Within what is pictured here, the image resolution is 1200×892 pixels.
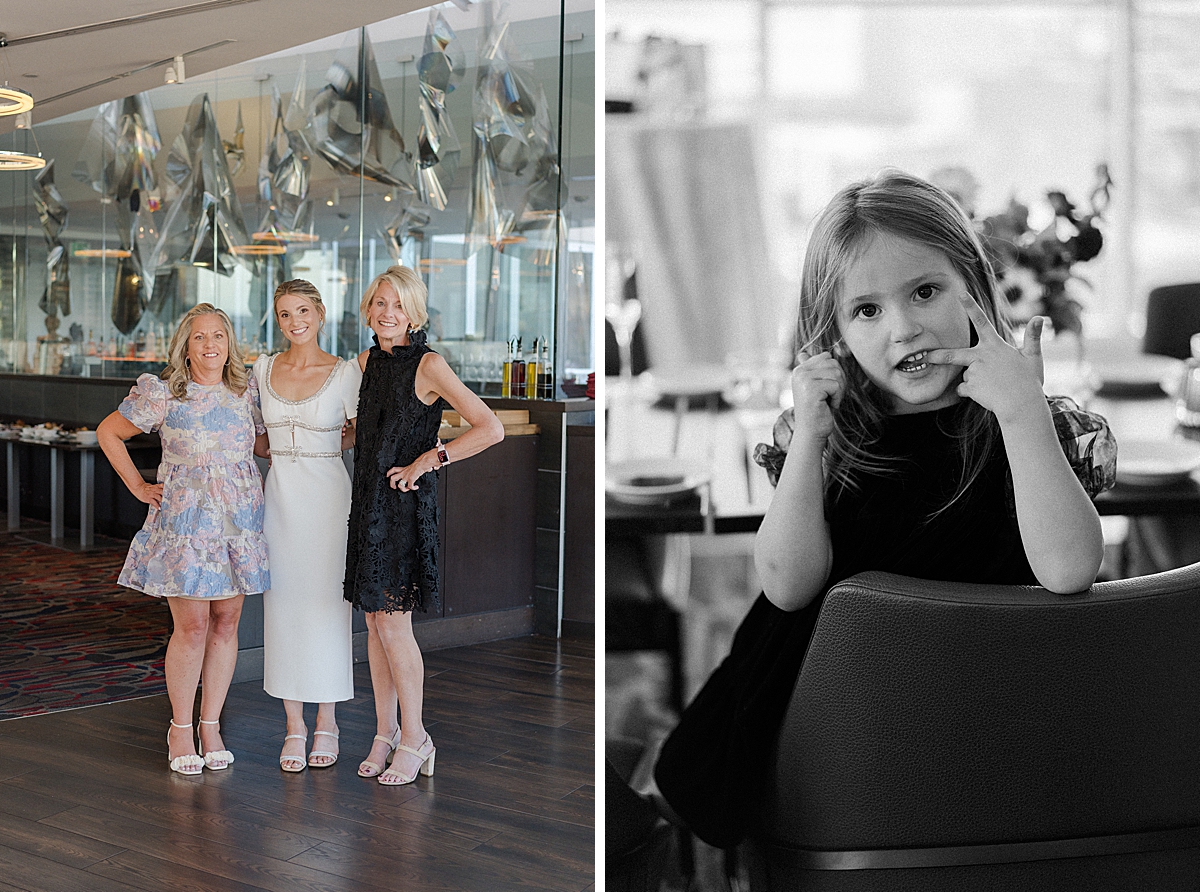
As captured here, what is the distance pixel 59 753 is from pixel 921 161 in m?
3.40

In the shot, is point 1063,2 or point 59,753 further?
point 59,753

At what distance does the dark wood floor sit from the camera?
2922mm

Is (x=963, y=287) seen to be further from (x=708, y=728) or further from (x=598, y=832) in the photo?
(x=598, y=832)

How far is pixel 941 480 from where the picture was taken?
6.53 feet

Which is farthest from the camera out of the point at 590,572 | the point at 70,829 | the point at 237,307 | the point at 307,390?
the point at 237,307

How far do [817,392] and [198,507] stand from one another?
2379 millimetres

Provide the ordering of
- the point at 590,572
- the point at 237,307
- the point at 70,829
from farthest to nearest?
1. the point at 237,307
2. the point at 590,572
3. the point at 70,829

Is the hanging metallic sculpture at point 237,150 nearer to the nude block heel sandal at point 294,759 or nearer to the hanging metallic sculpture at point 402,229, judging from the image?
the hanging metallic sculpture at point 402,229

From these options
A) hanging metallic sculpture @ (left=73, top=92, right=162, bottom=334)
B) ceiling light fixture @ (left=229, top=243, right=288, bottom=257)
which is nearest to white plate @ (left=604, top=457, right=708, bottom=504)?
ceiling light fixture @ (left=229, top=243, right=288, bottom=257)

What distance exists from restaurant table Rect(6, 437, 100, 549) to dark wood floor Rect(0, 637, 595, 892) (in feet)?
14.9

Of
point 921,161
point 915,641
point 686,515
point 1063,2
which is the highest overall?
point 1063,2

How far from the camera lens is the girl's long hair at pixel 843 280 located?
1966 millimetres

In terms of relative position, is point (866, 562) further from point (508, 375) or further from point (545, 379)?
point (508, 375)

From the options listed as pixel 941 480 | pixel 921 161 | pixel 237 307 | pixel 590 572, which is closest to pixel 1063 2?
pixel 921 161
